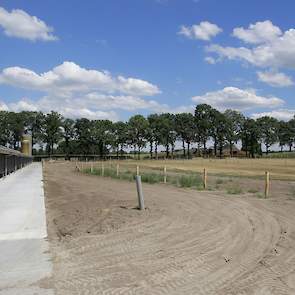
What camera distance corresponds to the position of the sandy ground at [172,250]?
22.0 feet

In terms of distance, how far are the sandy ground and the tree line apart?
126 meters

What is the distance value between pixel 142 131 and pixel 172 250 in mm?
A: 136091

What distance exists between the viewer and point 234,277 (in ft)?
23.2

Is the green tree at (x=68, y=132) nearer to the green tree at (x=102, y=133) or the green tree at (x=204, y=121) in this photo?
the green tree at (x=102, y=133)

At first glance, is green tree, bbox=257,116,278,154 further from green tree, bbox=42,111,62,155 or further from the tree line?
green tree, bbox=42,111,62,155

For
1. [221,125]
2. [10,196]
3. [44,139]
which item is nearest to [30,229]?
[10,196]

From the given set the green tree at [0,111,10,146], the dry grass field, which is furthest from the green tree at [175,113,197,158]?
the dry grass field

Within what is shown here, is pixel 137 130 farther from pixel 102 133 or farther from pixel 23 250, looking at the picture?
pixel 23 250

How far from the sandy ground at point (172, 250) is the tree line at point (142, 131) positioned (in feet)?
414

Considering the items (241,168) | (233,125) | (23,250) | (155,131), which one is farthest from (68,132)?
(23,250)

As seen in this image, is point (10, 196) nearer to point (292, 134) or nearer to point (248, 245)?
point (248, 245)

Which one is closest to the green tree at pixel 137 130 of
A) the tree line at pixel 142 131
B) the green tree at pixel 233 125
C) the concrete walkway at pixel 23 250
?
the tree line at pixel 142 131

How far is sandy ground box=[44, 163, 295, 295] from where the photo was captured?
6.71 metres

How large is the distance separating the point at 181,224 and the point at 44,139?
130900 mm
